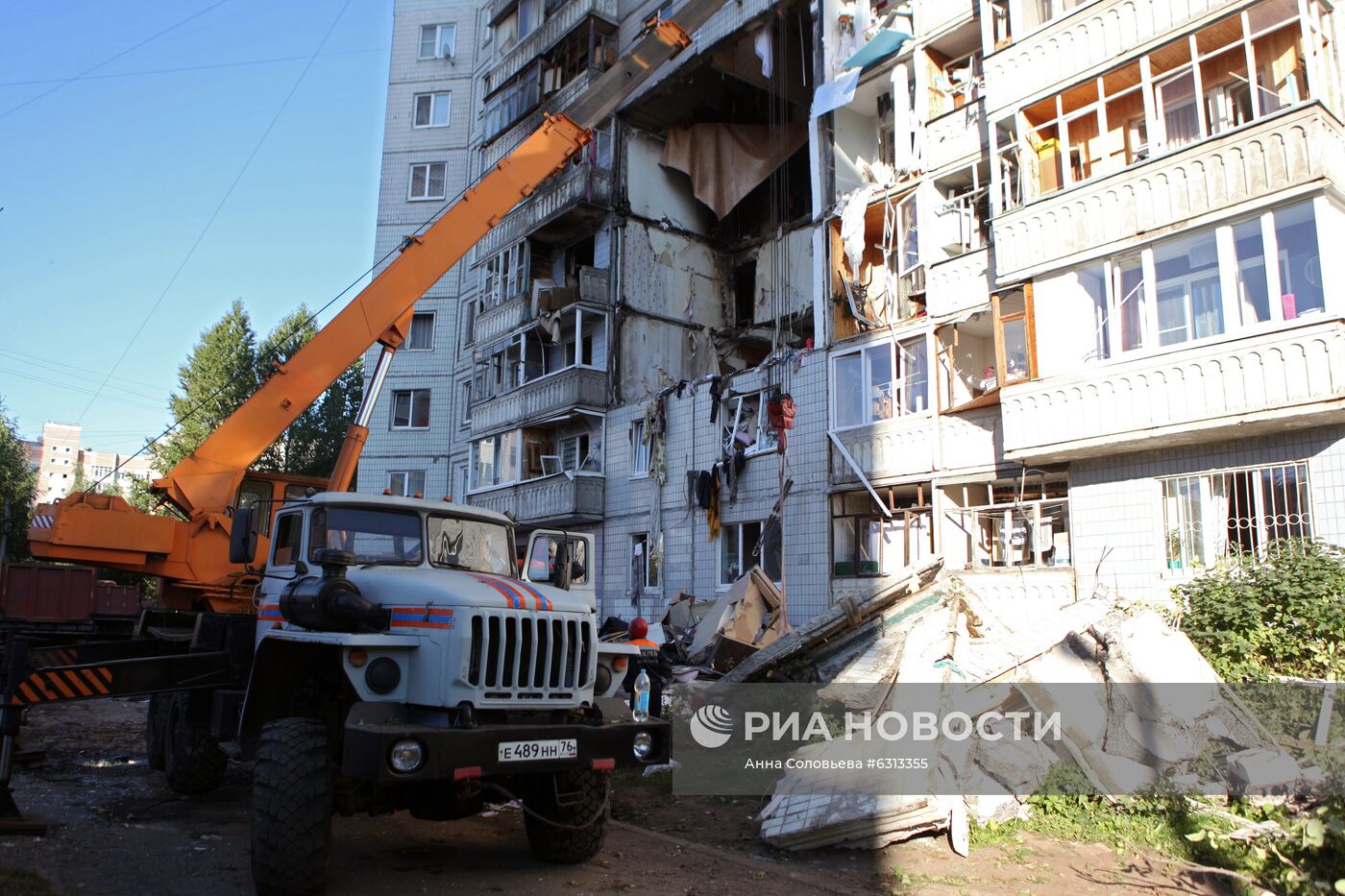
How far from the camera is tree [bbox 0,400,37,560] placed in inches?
1497

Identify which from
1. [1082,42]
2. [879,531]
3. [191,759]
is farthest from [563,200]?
[191,759]

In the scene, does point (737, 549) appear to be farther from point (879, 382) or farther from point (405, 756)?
point (405, 756)

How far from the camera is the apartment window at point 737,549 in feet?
67.1

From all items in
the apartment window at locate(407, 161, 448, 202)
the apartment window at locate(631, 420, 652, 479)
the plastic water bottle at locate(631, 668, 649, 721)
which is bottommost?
the plastic water bottle at locate(631, 668, 649, 721)

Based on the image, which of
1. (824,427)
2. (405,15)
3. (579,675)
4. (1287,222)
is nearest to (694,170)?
(824,427)

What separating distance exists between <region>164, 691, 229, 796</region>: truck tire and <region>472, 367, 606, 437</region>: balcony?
656 inches

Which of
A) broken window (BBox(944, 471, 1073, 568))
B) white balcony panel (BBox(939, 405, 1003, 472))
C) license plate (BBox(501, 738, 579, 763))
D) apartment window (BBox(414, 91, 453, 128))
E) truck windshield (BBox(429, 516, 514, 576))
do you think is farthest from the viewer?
apartment window (BBox(414, 91, 453, 128))

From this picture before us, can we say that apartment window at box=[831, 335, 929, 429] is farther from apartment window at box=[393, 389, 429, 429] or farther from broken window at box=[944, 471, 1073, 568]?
apartment window at box=[393, 389, 429, 429]

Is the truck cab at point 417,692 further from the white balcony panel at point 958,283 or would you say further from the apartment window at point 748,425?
the apartment window at point 748,425

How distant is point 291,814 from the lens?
5.62m

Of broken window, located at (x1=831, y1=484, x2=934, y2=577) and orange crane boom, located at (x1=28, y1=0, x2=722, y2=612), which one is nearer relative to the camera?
orange crane boom, located at (x1=28, y1=0, x2=722, y2=612)

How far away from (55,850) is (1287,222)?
1465 centimetres

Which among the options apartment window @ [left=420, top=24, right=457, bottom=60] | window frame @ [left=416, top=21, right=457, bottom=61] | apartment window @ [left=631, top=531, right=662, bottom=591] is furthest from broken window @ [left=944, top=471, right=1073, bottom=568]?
apartment window @ [left=420, top=24, right=457, bottom=60]

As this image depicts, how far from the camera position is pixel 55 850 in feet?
22.7
